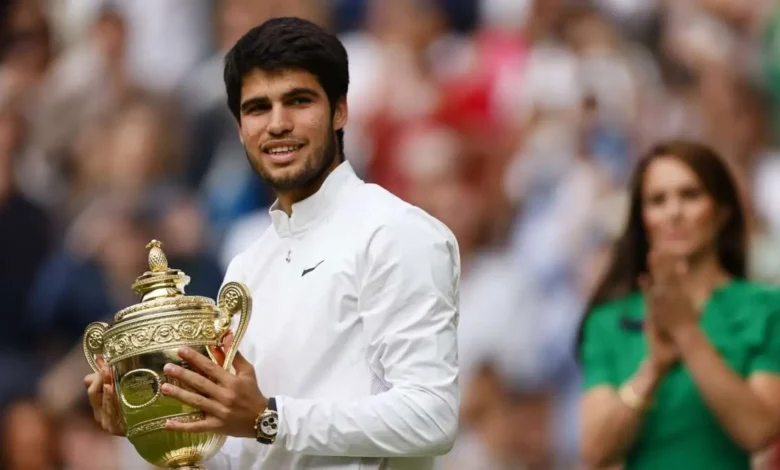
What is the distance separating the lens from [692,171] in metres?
3.96

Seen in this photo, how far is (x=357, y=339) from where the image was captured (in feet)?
9.13

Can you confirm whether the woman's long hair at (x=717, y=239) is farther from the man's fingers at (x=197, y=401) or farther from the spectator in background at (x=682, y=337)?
the man's fingers at (x=197, y=401)

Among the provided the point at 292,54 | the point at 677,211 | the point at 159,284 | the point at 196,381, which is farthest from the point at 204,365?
the point at 677,211

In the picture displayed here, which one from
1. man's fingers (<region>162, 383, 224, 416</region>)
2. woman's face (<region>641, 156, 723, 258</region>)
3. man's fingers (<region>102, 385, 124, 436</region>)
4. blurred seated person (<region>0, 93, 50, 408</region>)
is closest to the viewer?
man's fingers (<region>162, 383, 224, 416</region>)

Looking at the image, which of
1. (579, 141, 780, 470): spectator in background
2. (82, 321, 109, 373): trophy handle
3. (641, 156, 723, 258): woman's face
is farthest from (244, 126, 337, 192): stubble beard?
(641, 156, 723, 258): woman's face

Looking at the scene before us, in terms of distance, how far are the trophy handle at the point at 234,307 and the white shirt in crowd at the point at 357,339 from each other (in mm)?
135

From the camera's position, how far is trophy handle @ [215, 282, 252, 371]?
2705 millimetres

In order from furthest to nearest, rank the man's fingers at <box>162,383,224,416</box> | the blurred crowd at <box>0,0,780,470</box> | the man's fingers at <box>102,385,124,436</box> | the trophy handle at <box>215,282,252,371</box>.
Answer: the blurred crowd at <box>0,0,780,470</box>
the man's fingers at <box>102,385,124,436</box>
the trophy handle at <box>215,282,252,371</box>
the man's fingers at <box>162,383,224,416</box>

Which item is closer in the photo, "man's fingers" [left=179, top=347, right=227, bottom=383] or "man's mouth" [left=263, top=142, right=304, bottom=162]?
"man's fingers" [left=179, top=347, right=227, bottom=383]

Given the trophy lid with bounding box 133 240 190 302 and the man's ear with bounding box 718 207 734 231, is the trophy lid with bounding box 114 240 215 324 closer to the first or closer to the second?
the trophy lid with bounding box 133 240 190 302

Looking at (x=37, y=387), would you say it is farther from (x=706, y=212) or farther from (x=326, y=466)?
(x=326, y=466)

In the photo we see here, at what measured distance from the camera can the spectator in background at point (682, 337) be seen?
3.56 m

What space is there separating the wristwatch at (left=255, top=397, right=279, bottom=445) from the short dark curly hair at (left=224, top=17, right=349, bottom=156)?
636mm

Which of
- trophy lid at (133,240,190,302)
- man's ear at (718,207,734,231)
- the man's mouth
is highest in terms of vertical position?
the man's mouth
